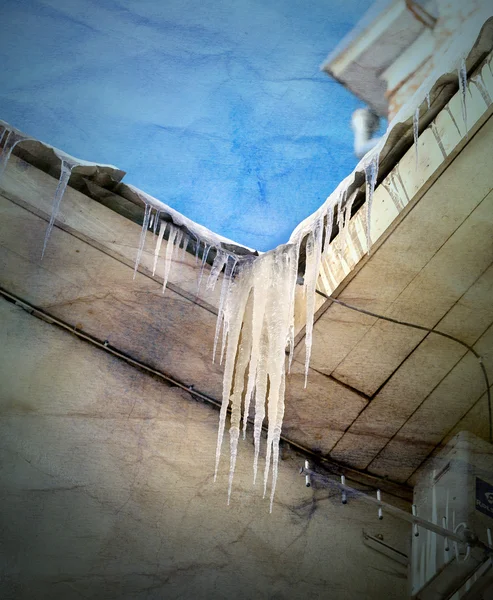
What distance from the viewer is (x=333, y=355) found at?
4234 mm

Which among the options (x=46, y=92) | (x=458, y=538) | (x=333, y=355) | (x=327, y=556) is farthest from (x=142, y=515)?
(x=46, y=92)

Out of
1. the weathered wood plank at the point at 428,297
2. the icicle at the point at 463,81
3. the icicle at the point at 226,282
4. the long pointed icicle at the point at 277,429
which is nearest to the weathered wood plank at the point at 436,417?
the weathered wood plank at the point at 428,297

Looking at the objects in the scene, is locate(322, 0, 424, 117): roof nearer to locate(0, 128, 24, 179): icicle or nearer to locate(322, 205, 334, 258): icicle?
locate(322, 205, 334, 258): icicle

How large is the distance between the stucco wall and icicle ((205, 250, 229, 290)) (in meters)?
0.84

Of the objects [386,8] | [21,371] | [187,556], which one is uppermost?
[386,8]

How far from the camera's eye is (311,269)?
3.82m

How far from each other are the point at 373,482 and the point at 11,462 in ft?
7.85

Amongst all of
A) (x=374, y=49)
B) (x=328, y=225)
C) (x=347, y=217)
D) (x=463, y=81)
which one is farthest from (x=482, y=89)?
(x=328, y=225)

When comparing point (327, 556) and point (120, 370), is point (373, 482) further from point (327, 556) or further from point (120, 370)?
point (120, 370)

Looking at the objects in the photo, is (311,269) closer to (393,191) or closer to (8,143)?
(393,191)

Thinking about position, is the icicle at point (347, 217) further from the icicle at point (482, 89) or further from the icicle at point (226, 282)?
the icicle at point (482, 89)

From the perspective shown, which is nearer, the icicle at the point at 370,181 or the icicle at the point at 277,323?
the icicle at the point at 370,181

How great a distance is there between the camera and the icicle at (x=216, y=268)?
159 inches

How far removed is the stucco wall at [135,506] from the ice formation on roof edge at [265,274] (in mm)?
316
